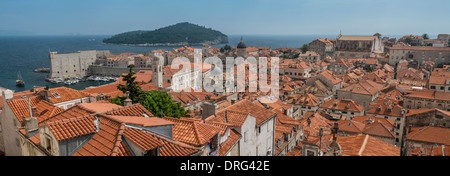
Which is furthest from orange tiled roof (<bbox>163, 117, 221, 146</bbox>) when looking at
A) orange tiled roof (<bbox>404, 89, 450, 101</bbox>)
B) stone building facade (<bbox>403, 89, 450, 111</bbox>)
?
orange tiled roof (<bbox>404, 89, 450, 101</bbox>)

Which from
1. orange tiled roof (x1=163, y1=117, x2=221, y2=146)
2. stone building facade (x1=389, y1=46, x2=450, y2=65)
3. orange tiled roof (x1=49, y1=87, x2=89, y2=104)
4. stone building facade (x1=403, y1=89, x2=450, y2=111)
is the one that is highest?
stone building facade (x1=389, y1=46, x2=450, y2=65)

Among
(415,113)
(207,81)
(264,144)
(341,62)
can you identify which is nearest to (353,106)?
(415,113)

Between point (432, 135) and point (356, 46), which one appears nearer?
point (432, 135)

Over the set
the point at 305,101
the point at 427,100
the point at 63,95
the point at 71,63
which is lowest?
the point at 305,101

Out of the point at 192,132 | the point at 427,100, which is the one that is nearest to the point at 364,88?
the point at 427,100

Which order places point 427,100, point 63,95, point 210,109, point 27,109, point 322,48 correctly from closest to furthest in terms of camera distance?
1. point 27,109
2. point 210,109
3. point 63,95
4. point 427,100
5. point 322,48

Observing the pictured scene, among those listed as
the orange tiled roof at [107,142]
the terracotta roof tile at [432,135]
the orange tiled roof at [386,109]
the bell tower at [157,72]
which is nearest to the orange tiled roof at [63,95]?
the orange tiled roof at [107,142]

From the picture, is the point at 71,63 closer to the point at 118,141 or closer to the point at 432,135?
the point at 432,135

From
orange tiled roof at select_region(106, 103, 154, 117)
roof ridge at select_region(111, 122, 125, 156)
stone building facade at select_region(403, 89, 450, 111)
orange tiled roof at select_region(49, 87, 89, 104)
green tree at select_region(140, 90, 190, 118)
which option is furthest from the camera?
stone building facade at select_region(403, 89, 450, 111)

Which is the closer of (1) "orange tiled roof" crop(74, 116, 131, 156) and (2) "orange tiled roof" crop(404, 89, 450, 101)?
(1) "orange tiled roof" crop(74, 116, 131, 156)

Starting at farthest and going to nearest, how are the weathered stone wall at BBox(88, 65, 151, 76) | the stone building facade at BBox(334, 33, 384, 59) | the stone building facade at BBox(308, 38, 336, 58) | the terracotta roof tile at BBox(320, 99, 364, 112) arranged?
the stone building facade at BBox(308, 38, 336, 58) < the stone building facade at BBox(334, 33, 384, 59) < the weathered stone wall at BBox(88, 65, 151, 76) < the terracotta roof tile at BBox(320, 99, 364, 112)

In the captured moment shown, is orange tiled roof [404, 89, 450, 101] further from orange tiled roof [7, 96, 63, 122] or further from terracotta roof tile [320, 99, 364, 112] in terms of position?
orange tiled roof [7, 96, 63, 122]

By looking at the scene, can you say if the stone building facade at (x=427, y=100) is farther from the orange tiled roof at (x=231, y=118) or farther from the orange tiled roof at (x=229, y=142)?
the orange tiled roof at (x=229, y=142)

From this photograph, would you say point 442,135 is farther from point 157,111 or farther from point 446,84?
point 446,84
